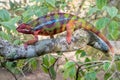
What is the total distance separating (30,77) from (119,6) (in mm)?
1586

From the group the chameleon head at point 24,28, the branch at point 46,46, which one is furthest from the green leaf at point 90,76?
the chameleon head at point 24,28

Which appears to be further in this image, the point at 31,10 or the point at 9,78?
the point at 9,78

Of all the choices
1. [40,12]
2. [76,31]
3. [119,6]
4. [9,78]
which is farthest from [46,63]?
[9,78]

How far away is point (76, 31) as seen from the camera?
1.46m

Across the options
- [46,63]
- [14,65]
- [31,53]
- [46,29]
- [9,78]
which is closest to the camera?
[31,53]

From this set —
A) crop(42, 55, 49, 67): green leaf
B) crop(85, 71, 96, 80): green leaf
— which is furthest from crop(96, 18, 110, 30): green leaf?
crop(42, 55, 49, 67): green leaf

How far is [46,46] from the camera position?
134cm

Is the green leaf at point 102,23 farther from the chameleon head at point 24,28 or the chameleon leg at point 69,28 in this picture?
the chameleon head at point 24,28

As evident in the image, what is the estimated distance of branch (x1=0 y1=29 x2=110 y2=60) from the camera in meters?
1.29

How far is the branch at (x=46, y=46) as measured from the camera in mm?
1290

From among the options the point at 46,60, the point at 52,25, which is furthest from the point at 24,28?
the point at 46,60

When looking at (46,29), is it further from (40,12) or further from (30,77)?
(30,77)

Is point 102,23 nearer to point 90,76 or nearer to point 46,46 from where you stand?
point 90,76

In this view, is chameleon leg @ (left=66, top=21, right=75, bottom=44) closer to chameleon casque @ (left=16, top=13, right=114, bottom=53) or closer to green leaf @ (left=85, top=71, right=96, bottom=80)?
chameleon casque @ (left=16, top=13, right=114, bottom=53)
